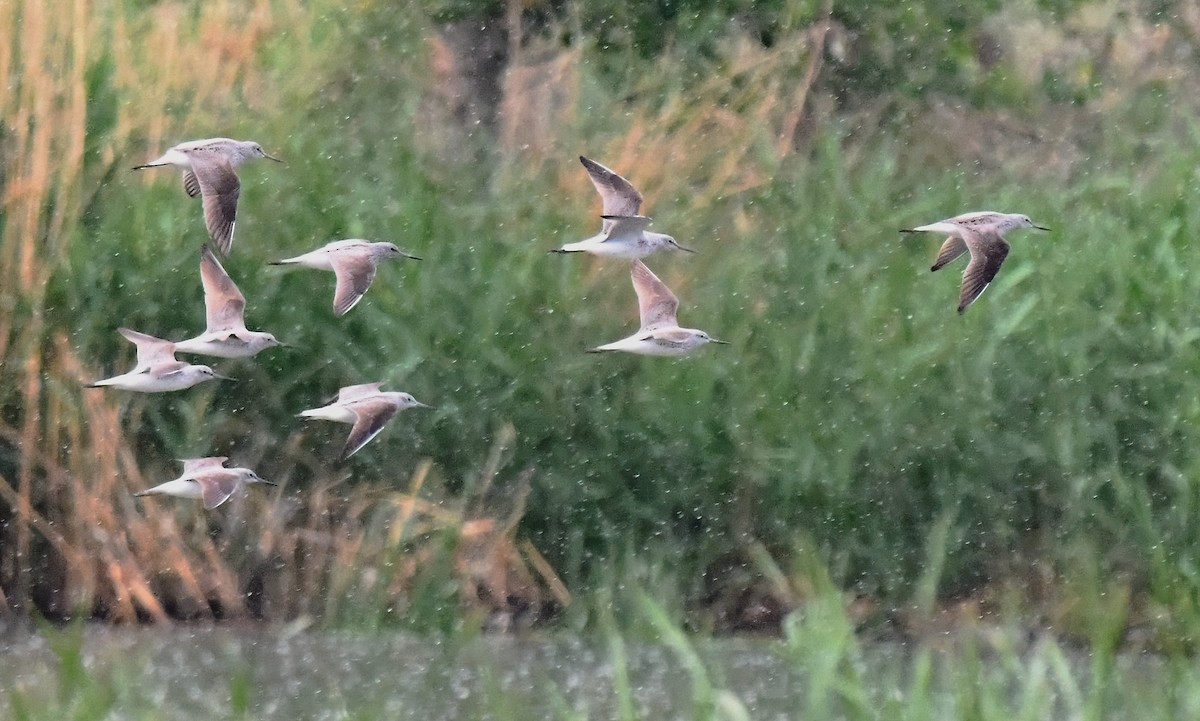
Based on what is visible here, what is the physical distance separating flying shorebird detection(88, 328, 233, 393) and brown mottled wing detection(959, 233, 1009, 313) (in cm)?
134

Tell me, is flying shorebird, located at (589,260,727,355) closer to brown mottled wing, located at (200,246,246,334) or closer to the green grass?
the green grass

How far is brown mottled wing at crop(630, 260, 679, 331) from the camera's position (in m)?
3.67

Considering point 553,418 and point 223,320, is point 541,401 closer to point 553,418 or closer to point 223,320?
point 553,418

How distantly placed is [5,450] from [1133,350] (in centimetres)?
255

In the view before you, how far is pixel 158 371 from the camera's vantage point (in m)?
3.63

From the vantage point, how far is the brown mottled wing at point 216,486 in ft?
11.8

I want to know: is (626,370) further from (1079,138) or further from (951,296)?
(1079,138)

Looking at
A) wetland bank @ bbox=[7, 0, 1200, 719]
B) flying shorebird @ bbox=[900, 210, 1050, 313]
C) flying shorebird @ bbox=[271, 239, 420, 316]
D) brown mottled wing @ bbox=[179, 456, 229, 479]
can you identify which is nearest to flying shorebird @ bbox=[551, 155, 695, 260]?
flying shorebird @ bbox=[271, 239, 420, 316]

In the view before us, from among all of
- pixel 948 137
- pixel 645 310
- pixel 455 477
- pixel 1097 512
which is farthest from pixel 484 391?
pixel 948 137

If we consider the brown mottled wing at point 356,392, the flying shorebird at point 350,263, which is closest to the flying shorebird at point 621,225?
the flying shorebird at point 350,263

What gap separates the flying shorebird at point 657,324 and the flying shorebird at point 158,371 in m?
0.73

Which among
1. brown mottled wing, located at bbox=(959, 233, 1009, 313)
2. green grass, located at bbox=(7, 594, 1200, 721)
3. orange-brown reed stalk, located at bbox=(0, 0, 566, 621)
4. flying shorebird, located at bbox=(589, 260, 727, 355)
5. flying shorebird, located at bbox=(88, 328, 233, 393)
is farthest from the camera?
orange-brown reed stalk, located at bbox=(0, 0, 566, 621)

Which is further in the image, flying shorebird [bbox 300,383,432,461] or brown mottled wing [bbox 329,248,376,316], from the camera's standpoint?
flying shorebird [bbox 300,383,432,461]

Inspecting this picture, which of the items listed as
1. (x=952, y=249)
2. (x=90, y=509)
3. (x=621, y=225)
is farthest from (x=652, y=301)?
(x=90, y=509)
